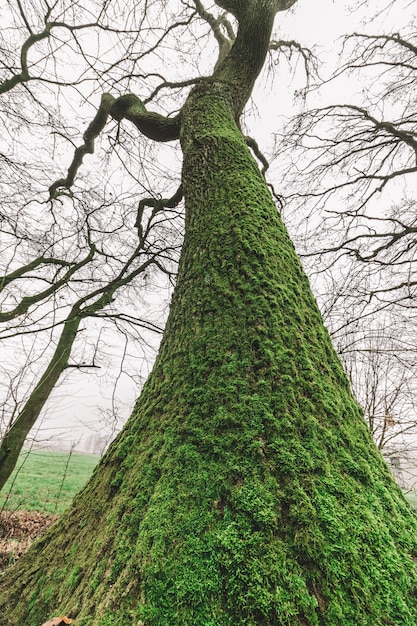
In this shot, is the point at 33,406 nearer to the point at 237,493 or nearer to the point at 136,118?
the point at 136,118

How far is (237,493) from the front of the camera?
83cm

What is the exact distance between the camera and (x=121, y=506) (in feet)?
3.20

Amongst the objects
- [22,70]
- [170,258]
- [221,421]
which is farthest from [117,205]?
[221,421]

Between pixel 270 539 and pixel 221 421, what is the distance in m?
0.34

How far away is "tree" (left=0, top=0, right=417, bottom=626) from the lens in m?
0.69

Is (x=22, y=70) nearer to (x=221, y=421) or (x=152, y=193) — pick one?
(x=152, y=193)

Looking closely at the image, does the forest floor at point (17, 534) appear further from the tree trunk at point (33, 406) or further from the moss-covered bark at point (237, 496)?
the moss-covered bark at point (237, 496)

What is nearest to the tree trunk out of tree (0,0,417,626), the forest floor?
the forest floor

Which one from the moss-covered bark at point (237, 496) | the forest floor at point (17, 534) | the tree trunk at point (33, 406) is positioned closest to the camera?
the moss-covered bark at point (237, 496)

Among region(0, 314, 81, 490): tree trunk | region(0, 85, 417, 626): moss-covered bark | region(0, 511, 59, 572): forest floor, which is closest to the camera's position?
region(0, 85, 417, 626): moss-covered bark

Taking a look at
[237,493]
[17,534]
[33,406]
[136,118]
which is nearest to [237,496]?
[237,493]

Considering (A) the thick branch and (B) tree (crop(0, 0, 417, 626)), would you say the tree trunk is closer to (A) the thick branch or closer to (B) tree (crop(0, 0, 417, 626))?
(A) the thick branch

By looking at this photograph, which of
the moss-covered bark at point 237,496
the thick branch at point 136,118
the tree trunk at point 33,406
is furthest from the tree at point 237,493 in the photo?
the tree trunk at point 33,406

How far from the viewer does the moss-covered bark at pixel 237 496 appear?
0.69m
